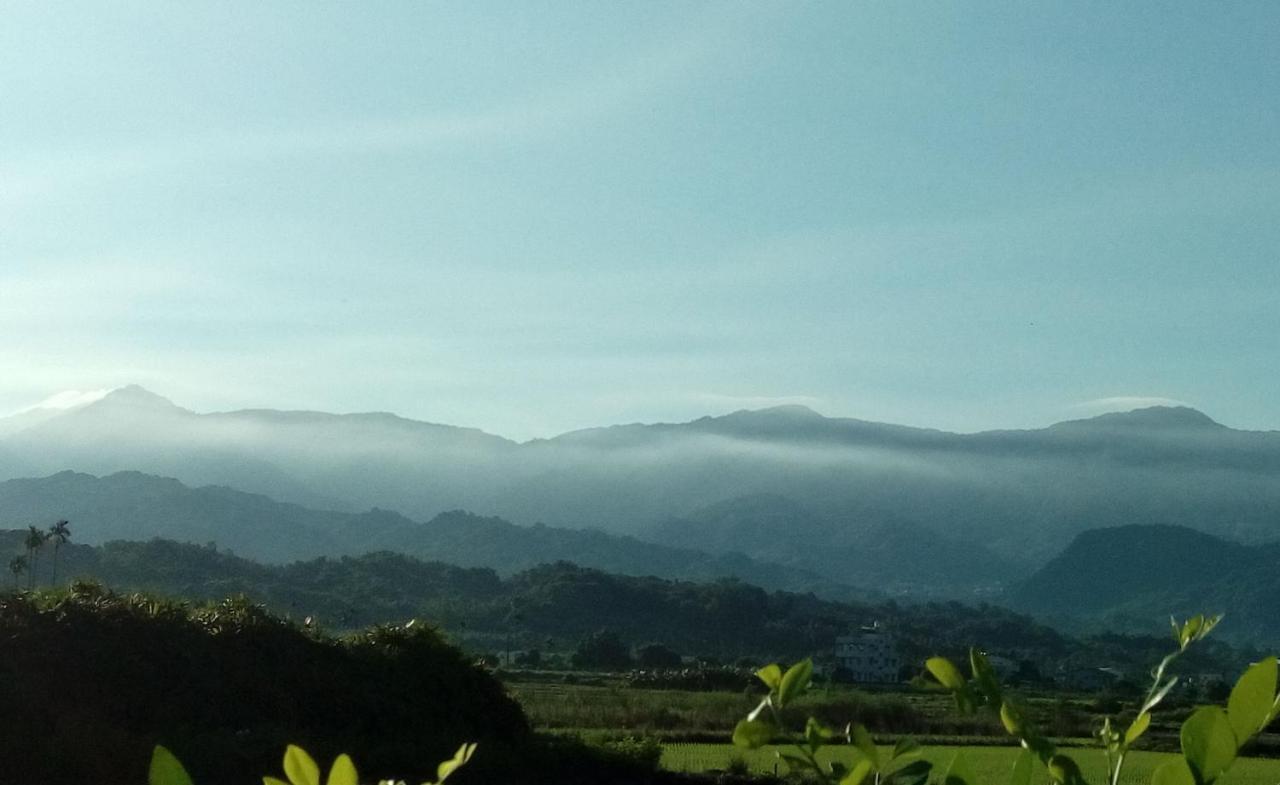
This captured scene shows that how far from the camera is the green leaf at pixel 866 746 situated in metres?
1.36

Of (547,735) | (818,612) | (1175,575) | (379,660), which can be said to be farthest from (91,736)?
(1175,575)

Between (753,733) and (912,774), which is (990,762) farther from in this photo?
(753,733)

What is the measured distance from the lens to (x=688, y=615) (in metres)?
89.6

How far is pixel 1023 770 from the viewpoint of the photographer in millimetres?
1486

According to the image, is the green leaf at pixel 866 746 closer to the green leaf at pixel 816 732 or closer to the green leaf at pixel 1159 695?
the green leaf at pixel 816 732

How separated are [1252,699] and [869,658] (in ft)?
217

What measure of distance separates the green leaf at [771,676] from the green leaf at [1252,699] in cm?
41

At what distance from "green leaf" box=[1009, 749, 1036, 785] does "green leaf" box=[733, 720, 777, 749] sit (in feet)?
0.99

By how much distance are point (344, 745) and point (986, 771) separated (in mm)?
12438

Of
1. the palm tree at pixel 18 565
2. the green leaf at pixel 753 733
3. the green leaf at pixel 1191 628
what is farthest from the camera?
the palm tree at pixel 18 565

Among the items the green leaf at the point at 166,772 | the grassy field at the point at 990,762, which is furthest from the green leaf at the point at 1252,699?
the grassy field at the point at 990,762

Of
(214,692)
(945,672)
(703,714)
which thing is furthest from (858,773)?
(703,714)

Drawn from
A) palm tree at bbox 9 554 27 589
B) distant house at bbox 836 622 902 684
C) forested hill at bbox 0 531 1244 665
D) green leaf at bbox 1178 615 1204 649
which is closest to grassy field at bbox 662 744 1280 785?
green leaf at bbox 1178 615 1204 649

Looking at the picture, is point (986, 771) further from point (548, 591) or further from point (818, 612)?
point (818, 612)
